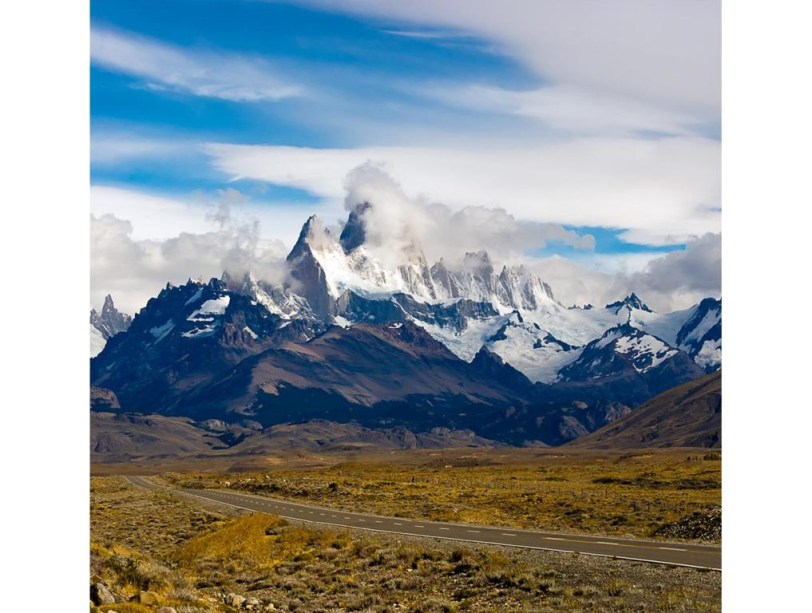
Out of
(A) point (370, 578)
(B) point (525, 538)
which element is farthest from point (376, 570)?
(B) point (525, 538)

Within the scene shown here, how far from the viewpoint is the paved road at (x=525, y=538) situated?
134 feet

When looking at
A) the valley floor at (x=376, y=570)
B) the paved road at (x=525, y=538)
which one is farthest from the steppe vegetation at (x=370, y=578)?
the paved road at (x=525, y=538)

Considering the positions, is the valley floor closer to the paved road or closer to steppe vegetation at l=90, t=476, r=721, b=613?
steppe vegetation at l=90, t=476, r=721, b=613

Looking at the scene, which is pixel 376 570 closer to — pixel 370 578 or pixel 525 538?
pixel 370 578

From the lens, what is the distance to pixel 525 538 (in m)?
53.1

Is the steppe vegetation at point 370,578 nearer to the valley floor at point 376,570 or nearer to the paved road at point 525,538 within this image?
the valley floor at point 376,570

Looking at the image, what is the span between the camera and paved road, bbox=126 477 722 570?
134 feet

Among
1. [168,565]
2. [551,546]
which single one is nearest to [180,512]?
[168,565]

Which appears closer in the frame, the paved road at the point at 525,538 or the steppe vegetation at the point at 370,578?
the steppe vegetation at the point at 370,578

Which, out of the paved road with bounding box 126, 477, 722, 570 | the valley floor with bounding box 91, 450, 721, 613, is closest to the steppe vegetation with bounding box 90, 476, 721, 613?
the valley floor with bounding box 91, 450, 721, 613

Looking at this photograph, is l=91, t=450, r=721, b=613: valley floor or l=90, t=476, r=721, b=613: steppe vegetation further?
l=91, t=450, r=721, b=613: valley floor

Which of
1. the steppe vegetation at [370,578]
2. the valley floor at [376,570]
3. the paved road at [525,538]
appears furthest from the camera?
the paved road at [525,538]

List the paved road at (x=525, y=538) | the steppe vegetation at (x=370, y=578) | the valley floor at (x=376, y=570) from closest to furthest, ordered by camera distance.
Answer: the steppe vegetation at (x=370, y=578) → the valley floor at (x=376, y=570) → the paved road at (x=525, y=538)
